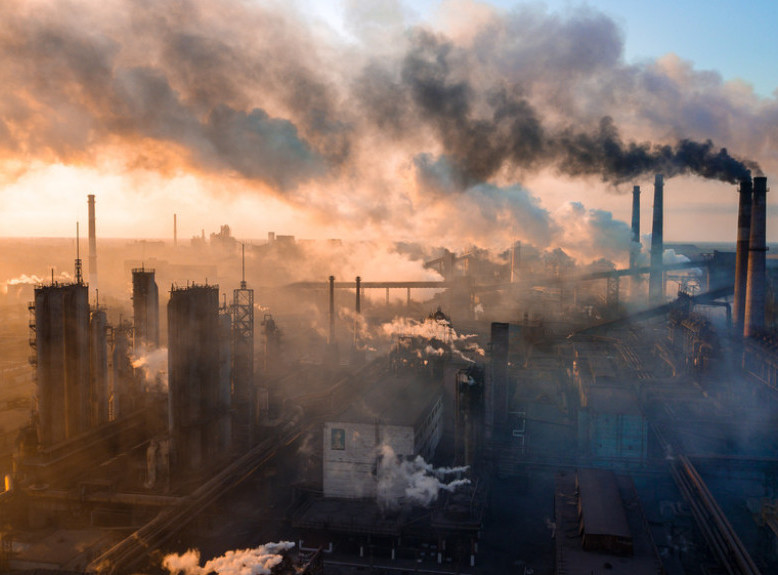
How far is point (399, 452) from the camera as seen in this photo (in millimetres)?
22766

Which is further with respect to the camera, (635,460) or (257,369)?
(257,369)

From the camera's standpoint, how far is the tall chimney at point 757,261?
111ft

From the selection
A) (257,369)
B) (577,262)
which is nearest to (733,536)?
(257,369)

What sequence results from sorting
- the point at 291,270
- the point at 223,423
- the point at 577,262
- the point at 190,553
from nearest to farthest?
the point at 190,553
the point at 223,423
the point at 577,262
the point at 291,270

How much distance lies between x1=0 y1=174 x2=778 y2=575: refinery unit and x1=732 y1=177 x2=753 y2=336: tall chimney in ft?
0.32

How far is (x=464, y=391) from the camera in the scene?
81.4 ft

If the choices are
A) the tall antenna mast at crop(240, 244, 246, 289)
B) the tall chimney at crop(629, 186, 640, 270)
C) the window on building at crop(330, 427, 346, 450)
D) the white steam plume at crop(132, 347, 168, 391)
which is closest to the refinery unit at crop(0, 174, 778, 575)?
the window on building at crop(330, 427, 346, 450)

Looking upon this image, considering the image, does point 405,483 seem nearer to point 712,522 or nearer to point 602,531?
point 602,531

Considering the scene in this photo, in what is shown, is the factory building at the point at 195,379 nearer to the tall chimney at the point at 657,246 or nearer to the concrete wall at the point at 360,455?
the concrete wall at the point at 360,455

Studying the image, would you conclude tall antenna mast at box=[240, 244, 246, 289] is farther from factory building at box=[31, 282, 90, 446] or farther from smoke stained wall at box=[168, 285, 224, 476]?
factory building at box=[31, 282, 90, 446]

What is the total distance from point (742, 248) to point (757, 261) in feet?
6.16

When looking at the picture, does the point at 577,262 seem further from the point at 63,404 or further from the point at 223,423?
the point at 63,404

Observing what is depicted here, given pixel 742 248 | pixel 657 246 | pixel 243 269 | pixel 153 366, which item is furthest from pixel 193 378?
pixel 657 246

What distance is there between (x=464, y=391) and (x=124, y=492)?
13.2m
